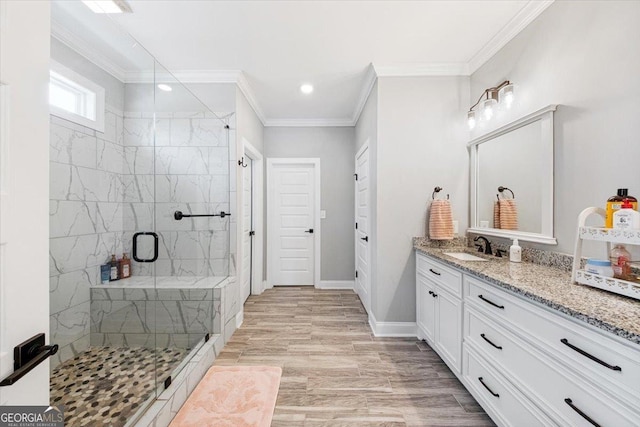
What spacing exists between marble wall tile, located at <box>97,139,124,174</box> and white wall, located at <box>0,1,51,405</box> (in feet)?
6.48

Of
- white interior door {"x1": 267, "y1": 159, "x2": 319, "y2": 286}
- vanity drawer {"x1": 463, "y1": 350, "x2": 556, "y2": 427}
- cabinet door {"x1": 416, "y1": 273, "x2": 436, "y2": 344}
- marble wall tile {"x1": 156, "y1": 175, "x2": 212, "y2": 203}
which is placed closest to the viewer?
vanity drawer {"x1": 463, "y1": 350, "x2": 556, "y2": 427}

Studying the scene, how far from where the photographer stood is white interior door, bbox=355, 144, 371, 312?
3176 millimetres

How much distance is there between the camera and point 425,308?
2.41m

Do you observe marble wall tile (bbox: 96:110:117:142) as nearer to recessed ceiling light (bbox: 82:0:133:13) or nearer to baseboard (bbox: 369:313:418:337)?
recessed ceiling light (bbox: 82:0:133:13)

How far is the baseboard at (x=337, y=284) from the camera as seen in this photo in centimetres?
418

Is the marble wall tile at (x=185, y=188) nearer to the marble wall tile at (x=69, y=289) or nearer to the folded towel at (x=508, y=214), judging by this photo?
the marble wall tile at (x=69, y=289)

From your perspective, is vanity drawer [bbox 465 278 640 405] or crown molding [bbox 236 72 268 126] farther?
crown molding [bbox 236 72 268 126]

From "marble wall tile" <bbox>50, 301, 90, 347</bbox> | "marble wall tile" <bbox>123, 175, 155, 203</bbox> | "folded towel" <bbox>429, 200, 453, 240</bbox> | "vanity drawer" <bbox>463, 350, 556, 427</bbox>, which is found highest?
"marble wall tile" <bbox>123, 175, 155, 203</bbox>

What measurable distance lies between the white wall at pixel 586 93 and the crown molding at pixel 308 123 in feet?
7.95

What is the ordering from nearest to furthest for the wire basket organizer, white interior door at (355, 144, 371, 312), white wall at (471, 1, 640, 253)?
1. the wire basket organizer
2. white wall at (471, 1, 640, 253)
3. white interior door at (355, 144, 371, 312)

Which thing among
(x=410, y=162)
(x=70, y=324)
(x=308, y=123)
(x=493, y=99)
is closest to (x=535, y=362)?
(x=410, y=162)

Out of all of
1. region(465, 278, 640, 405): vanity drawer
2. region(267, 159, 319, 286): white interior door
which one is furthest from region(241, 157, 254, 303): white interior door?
region(465, 278, 640, 405): vanity drawer

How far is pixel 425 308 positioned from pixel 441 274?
48 centimetres

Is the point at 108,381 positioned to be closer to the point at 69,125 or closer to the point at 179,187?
the point at 179,187
